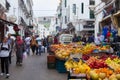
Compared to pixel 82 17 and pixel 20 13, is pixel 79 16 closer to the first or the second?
pixel 82 17

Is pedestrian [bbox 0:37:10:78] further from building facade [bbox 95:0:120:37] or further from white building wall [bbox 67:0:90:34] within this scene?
white building wall [bbox 67:0:90:34]

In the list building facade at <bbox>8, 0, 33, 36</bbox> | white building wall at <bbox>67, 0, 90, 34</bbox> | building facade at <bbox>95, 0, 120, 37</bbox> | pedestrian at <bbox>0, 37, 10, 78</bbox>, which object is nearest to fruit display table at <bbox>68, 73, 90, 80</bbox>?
pedestrian at <bbox>0, 37, 10, 78</bbox>

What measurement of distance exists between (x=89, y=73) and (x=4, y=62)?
7.64m

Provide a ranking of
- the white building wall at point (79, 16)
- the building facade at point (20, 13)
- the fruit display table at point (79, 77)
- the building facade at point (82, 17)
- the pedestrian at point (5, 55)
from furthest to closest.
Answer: the white building wall at point (79, 16) < the building facade at point (82, 17) < the building facade at point (20, 13) < the pedestrian at point (5, 55) < the fruit display table at point (79, 77)

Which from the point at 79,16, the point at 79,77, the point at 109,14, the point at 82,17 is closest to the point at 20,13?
the point at 79,16

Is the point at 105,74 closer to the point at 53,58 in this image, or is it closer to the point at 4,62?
the point at 4,62

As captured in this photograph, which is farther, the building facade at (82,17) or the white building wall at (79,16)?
the white building wall at (79,16)

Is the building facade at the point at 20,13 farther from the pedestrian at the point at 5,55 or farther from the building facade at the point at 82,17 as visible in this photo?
the pedestrian at the point at 5,55

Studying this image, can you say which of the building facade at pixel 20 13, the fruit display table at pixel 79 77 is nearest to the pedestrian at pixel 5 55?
the fruit display table at pixel 79 77

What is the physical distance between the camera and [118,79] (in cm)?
804

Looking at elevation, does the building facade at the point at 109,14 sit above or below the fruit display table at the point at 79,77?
above

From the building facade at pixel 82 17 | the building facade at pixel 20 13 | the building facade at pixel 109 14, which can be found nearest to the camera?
the building facade at pixel 109 14

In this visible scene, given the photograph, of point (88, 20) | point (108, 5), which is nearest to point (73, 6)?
point (88, 20)

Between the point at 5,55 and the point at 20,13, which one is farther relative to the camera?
the point at 20,13
